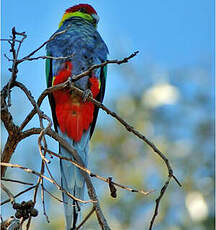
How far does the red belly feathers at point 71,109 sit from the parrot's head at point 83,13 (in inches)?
32.4

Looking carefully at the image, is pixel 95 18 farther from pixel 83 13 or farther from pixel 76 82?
pixel 76 82

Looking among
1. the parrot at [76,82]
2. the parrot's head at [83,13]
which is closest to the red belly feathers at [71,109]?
the parrot at [76,82]

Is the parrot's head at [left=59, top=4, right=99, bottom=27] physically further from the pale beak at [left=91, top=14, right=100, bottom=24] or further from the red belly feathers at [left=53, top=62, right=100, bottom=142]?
the red belly feathers at [left=53, top=62, right=100, bottom=142]

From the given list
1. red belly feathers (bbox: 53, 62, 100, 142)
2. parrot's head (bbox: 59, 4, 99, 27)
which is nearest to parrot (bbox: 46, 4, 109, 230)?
red belly feathers (bbox: 53, 62, 100, 142)

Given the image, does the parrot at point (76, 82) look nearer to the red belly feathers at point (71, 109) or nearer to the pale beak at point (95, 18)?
the red belly feathers at point (71, 109)

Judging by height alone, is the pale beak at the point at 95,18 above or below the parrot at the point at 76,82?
above

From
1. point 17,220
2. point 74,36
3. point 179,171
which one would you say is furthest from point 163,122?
point 17,220

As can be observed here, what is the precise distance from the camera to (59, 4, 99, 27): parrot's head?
3.85 metres

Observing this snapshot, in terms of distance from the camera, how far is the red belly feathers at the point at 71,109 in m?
3.14

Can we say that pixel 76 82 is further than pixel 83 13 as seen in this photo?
No

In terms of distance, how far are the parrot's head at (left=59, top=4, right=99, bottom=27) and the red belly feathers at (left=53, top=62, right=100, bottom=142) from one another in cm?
82

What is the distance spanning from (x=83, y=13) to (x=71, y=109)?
Answer: 1.10 m

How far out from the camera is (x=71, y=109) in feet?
10.4

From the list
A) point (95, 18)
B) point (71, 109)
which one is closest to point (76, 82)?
point (71, 109)
